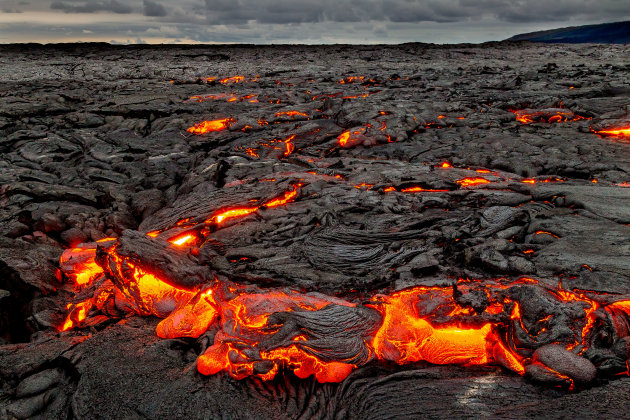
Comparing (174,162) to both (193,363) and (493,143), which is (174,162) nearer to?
(193,363)

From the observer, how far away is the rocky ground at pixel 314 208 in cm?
406

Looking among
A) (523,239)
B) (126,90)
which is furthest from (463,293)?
(126,90)

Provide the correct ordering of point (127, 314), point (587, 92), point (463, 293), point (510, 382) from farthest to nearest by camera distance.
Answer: point (587, 92), point (127, 314), point (463, 293), point (510, 382)

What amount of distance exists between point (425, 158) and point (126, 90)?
12.8 m

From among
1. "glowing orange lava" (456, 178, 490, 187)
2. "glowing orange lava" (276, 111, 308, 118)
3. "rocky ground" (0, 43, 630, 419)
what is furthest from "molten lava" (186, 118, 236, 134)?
"glowing orange lava" (456, 178, 490, 187)

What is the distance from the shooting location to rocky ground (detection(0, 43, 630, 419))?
4059 millimetres

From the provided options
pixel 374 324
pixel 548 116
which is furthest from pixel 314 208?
pixel 548 116

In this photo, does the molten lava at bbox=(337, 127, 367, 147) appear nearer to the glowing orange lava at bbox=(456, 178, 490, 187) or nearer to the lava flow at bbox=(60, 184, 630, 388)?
the glowing orange lava at bbox=(456, 178, 490, 187)

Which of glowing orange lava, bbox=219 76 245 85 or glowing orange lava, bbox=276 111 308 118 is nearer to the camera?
glowing orange lava, bbox=276 111 308 118

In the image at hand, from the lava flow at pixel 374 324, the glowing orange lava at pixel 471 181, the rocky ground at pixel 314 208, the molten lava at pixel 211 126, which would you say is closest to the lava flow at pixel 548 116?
the rocky ground at pixel 314 208

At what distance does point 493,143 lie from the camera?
9602 mm

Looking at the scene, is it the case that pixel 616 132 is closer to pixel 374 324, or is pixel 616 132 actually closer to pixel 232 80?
pixel 374 324

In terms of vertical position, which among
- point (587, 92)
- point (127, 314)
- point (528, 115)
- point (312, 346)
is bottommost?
point (127, 314)

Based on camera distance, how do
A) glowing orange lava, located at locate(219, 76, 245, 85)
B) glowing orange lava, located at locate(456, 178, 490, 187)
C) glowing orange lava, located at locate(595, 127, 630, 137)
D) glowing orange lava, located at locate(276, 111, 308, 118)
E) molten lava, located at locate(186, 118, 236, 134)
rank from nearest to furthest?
glowing orange lava, located at locate(456, 178, 490, 187)
glowing orange lava, located at locate(595, 127, 630, 137)
molten lava, located at locate(186, 118, 236, 134)
glowing orange lava, located at locate(276, 111, 308, 118)
glowing orange lava, located at locate(219, 76, 245, 85)
